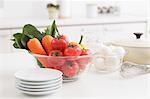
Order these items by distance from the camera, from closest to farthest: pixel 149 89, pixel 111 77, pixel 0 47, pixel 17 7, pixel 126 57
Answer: pixel 149 89
pixel 111 77
pixel 126 57
pixel 0 47
pixel 17 7

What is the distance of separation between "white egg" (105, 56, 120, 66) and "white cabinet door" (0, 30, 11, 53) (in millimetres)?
1777

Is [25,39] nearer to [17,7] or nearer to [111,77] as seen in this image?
[111,77]

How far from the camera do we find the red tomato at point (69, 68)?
3.64 ft

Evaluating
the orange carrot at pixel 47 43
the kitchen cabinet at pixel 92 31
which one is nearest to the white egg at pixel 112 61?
the orange carrot at pixel 47 43

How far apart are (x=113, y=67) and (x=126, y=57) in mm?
106

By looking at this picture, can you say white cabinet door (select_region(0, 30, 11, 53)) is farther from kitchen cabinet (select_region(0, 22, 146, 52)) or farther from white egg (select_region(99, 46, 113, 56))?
white egg (select_region(99, 46, 113, 56))

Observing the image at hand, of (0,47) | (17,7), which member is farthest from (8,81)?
(17,7)

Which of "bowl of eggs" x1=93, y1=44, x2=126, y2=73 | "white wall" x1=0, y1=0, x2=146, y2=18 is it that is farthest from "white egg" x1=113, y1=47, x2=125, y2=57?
"white wall" x1=0, y1=0, x2=146, y2=18

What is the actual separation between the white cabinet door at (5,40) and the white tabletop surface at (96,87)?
1.55m

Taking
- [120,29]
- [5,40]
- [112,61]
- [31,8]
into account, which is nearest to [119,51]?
[112,61]

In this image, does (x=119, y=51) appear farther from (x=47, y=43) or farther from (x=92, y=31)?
(x=92, y=31)

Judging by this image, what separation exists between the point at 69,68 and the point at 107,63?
25 cm

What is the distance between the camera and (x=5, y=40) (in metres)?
2.88

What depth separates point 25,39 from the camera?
1245 millimetres
